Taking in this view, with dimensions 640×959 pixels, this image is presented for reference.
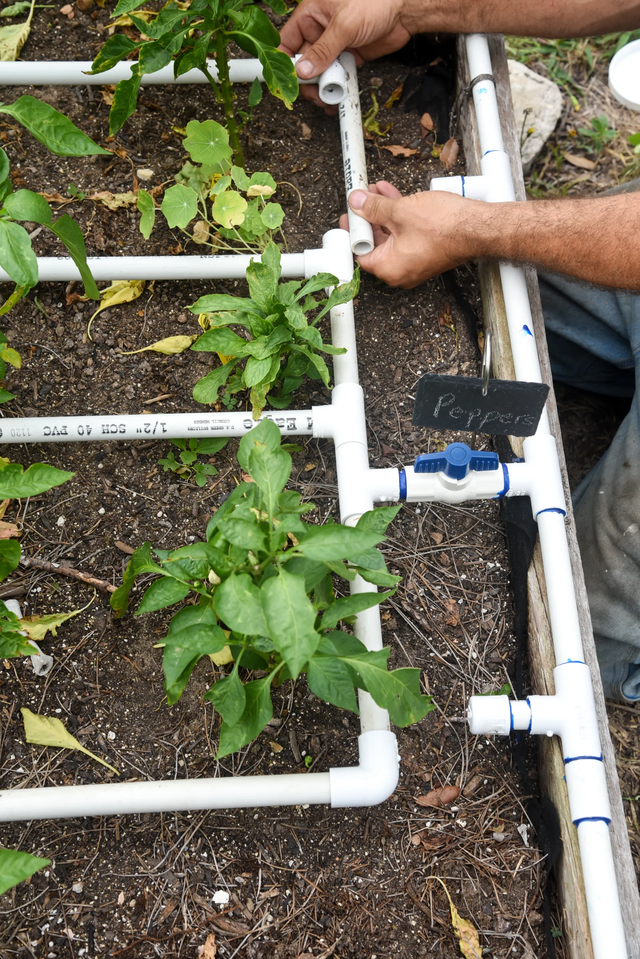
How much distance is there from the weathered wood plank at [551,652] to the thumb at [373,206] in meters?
0.28

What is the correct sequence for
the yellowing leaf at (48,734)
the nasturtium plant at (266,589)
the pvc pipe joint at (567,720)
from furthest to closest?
the yellowing leaf at (48,734), the pvc pipe joint at (567,720), the nasturtium plant at (266,589)

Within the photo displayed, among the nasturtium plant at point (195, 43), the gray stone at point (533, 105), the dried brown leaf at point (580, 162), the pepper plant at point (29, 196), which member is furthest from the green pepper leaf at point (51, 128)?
the dried brown leaf at point (580, 162)

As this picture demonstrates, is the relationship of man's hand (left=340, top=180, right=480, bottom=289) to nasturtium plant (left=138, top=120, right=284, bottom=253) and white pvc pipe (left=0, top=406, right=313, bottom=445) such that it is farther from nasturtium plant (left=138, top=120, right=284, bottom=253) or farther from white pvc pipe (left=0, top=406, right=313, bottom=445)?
white pvc pipe (left=0, top=406, right=313, bottom=445)

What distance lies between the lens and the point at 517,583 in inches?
60.9

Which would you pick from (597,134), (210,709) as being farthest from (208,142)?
(597,134)

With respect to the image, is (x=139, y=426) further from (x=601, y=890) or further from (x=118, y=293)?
(x=601, y=890)

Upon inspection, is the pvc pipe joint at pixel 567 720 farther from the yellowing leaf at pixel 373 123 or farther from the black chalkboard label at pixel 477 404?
the yellowing leaf at pixel 373 123

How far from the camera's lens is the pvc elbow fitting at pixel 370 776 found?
4.13 feet

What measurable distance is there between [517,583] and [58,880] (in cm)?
106

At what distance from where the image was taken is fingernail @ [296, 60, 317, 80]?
1803 mm

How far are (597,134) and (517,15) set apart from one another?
880 millimetres

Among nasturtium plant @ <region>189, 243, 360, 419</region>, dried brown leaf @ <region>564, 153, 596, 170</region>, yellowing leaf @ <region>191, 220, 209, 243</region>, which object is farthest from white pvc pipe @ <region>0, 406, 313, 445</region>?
dried brown leaf @ <region>564, 153, 596, 170</region>

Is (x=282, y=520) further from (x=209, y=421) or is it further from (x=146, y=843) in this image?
(x=146, y=843)

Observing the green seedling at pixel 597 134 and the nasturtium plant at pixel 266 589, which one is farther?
the green seedling at pixel 597 134
